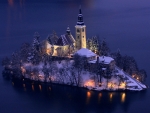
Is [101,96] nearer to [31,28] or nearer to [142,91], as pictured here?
[142,91]

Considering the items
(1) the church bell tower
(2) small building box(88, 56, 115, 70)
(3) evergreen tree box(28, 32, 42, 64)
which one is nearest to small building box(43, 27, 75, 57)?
(1) the church bell tower

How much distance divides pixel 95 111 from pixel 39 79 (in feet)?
33.2

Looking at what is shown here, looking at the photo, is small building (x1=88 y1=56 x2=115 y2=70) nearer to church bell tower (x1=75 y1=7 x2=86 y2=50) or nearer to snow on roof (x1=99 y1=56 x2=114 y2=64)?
snow on roof (x1=99 y1=56 x2=114 y2=64)

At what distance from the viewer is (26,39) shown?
2630 inches

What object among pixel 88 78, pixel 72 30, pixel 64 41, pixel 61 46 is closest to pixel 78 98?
pixel 88 78

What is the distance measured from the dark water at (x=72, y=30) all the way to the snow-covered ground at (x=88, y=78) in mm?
909

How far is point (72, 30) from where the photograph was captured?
75.3 metres

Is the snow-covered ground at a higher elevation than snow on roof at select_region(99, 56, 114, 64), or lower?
lower

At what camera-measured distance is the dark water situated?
117 feet

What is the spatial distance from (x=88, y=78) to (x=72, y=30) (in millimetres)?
36568

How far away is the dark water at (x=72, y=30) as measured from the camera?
35.6m

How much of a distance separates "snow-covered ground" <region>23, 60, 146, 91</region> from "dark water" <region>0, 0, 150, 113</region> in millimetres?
909

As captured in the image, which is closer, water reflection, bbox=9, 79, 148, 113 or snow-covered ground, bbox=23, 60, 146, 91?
water reflection, bbox=9, 79, 148, 113

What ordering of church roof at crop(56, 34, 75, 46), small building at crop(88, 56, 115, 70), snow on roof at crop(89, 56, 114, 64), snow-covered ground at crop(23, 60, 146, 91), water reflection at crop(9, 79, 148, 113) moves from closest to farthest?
water reflection at crop(9, 79, 148, 113)
snow-covered ground at crop(23, 60, 146, 91)
small building at crop(88, 56, 115, 70)
snow on roof at crop(89, 56, 114, 64)
church roof at crop(56, 34, 75, 46)
